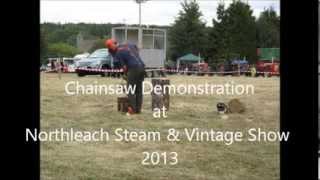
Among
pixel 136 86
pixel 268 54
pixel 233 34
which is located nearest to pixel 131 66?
pixel 136 86

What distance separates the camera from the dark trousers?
3143 mm

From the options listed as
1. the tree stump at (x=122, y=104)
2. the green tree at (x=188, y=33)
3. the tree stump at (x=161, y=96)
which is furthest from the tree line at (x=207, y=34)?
the tree stump at (x=122, y=104)

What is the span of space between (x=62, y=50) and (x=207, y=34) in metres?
0.77

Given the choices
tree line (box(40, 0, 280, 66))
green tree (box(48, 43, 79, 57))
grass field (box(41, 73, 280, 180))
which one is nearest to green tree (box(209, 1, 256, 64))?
tree line (box(40, 0, 280, 66))

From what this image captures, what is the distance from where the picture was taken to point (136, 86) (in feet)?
10.4

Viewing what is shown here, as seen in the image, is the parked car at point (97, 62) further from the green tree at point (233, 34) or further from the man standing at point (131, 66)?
the green tree at point (233, 34)

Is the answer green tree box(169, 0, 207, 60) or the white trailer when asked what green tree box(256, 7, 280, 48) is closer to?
green tree box(169, 0, 207, 60)

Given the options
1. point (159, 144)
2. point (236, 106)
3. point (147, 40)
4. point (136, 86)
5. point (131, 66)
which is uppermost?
point (147, 40)

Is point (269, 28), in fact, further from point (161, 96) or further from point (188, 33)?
point (161, 96)

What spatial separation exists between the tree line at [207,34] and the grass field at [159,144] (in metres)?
0.14

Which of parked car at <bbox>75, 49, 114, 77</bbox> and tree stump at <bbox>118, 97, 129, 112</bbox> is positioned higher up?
parked car at <bbox>75, 49, 114, 77</bbox>

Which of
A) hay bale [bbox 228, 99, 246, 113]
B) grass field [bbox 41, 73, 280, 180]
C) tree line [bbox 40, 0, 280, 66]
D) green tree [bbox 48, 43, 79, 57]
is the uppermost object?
tree line [bbox 40, 0, 280, 66]

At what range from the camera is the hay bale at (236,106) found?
3.13 metres
